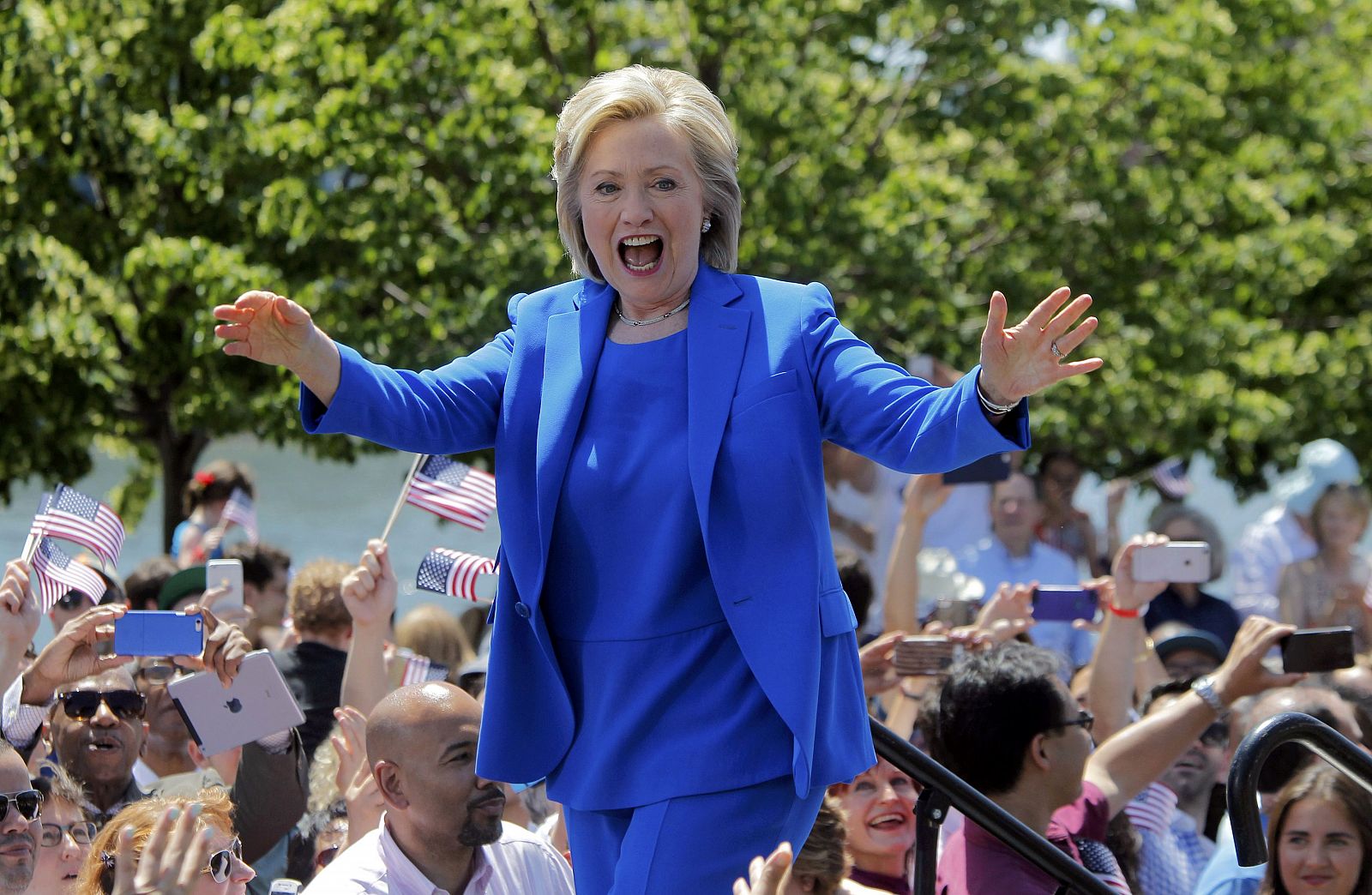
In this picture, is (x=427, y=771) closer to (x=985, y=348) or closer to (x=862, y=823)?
(x=862, y=823)

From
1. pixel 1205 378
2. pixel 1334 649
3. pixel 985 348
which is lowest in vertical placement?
pixel 1334 649

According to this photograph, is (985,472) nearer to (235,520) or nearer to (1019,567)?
(1019,567)

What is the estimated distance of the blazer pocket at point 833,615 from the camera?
290 cm

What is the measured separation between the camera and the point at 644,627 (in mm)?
2912

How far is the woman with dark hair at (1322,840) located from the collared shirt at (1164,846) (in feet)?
2.29

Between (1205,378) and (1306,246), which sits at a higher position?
(1306,246)

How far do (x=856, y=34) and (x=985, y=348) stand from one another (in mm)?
8295

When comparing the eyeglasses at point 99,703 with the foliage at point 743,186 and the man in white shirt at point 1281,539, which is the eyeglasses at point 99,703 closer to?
the foliage at point 743,186

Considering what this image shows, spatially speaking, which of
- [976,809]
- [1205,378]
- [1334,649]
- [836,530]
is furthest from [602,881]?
[1205,378]

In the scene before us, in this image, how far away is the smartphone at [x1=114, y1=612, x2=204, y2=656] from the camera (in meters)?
4.37

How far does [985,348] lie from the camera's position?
272 centimetres

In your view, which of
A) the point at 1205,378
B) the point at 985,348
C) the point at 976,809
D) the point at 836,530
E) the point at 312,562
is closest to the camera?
the point at 985,348

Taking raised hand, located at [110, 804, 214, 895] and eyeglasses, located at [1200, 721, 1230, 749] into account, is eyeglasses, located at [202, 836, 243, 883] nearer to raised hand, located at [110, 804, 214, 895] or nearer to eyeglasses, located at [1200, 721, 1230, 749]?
raised hand, located at [110, 804, 214, 895]

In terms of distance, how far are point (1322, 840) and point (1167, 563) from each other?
1.39m
